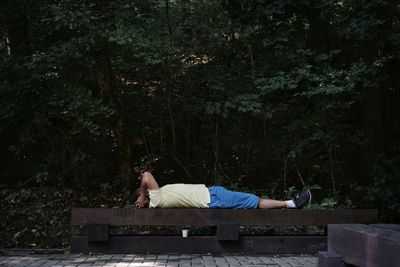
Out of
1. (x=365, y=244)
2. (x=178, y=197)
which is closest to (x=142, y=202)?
(x=178, y=197)

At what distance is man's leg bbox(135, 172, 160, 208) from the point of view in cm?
696

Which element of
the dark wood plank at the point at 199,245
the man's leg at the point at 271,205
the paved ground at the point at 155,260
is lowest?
the paved ground at the point at 155,260

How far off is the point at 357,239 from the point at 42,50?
7.57m

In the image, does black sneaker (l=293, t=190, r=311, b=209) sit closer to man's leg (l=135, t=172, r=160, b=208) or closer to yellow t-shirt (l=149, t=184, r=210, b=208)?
yellow t-shirt (l=149, t=184, r=210, b=208)

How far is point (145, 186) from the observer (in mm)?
7004

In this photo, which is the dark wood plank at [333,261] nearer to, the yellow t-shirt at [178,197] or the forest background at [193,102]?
the yellow t-shirt at [178,197]

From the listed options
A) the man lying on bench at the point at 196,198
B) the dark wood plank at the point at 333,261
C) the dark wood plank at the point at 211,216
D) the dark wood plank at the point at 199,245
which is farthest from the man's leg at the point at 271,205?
the dark wood plank at the point at 333,261

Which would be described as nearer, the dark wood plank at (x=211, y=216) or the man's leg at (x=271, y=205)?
the dark wood plank at (x=211, y=216)

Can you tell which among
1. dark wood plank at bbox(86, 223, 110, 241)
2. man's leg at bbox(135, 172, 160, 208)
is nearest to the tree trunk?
man's leg at bbox(135, 172, 160, 208)

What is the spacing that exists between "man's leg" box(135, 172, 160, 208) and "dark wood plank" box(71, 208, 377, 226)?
276mm

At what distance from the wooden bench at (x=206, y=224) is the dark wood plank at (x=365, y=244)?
294cm

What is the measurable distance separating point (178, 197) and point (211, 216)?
1.82 ft

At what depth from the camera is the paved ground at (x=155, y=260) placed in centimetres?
620

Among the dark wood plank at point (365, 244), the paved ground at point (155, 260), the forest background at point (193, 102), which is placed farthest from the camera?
the forest background at point (193, 102)
